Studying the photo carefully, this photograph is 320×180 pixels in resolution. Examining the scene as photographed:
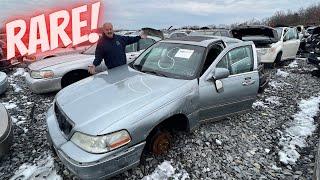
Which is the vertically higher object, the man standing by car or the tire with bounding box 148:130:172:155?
the man standing by car

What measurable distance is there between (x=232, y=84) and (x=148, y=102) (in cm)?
176

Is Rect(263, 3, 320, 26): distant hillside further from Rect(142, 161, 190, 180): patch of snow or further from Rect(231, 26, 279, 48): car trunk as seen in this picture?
Rect(142, 161, 190, 180): patch of snow

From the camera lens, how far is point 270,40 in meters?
11.3

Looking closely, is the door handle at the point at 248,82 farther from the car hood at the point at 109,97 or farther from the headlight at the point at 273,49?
the headlight at the point at 273,49

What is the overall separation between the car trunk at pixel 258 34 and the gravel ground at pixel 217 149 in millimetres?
4893

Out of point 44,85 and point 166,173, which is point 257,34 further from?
point 166,173

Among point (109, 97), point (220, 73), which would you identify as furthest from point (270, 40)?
point (109, 97)

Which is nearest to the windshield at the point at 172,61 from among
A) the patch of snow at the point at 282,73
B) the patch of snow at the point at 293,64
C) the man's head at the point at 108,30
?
the man's head at the point at 108,30

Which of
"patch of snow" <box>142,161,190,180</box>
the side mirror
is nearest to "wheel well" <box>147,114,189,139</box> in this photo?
"patch of snow" <box>142,161,190,180</box>

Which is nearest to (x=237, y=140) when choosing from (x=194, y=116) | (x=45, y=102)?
(x=194, y=116)

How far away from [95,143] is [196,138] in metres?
2.05

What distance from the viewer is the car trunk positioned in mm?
11234

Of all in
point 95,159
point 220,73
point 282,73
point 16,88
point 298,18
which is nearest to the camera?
point 95,159

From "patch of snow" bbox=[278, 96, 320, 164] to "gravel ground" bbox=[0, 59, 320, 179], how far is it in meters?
0.08
